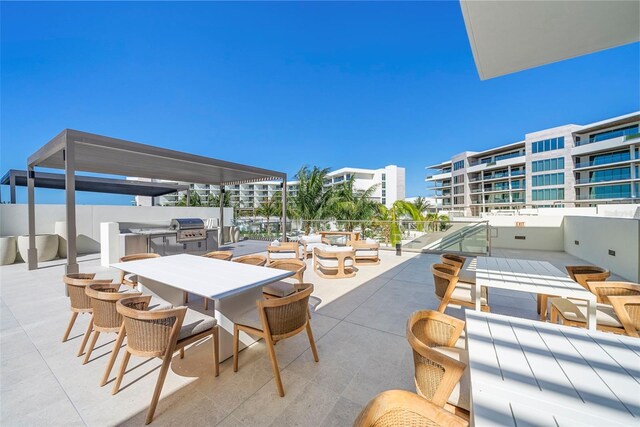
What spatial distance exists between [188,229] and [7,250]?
14.9ft

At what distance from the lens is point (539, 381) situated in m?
1.09

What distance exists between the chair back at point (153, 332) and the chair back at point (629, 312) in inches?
142

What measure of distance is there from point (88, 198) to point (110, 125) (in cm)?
2269

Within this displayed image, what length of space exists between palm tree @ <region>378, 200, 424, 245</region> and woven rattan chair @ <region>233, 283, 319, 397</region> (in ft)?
22.7

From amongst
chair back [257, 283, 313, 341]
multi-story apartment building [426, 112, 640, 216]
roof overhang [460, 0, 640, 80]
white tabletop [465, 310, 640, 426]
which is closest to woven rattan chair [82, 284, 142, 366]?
chair back [257, 283, 313, 341]

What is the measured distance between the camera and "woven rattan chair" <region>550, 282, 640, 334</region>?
2.26 meters

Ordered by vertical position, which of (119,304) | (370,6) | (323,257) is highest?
(370,6)

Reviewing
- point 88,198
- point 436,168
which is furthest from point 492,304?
point 436,168

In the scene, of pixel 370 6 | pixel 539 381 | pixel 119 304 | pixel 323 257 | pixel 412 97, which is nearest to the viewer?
pixel 539 381

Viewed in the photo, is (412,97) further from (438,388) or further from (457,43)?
(438,388)

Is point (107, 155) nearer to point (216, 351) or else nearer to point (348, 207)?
point (216, 351)

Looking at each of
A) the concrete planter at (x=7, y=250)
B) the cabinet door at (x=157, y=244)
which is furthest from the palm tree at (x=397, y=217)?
the concrete planter at (x=7, y=250)

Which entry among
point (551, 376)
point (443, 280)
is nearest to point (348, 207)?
point (443, 280)

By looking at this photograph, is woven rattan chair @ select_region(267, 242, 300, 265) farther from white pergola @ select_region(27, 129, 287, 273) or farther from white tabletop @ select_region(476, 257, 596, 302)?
white tabletop @ select_region(476, 257, 596, 302)
